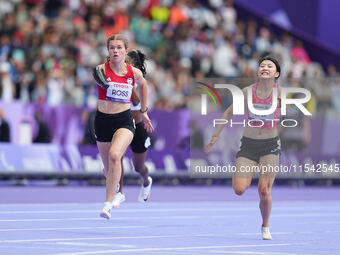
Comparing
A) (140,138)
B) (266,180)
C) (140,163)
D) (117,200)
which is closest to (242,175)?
(266,180)

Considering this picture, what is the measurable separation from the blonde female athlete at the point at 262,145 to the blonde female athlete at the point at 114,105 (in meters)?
1.31

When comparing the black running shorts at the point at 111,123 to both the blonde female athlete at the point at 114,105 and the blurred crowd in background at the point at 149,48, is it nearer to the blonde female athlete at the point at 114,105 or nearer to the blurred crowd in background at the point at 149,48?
the blonde female athlete at the point at 114,105

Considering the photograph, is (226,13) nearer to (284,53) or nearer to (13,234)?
(284,53)

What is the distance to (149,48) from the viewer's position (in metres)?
30.2

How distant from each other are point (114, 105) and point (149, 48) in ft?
55.7

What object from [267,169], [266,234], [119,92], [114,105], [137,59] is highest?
[137,59]

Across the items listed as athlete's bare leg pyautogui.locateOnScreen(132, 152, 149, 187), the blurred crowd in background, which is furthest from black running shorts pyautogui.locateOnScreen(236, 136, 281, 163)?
the blurred crowd in background

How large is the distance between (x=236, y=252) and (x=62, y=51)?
16.6 m

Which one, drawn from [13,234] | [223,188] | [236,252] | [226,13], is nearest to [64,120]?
[223,188]

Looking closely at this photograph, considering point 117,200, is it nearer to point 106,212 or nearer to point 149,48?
point 106,212

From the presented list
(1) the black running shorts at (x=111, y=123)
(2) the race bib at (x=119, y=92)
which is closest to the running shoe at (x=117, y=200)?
(1) the black running shorts at (x=111, y=123)

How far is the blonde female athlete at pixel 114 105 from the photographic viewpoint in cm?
1309

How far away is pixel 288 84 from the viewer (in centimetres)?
2808

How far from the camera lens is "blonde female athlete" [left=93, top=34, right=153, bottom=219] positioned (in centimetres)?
1309
